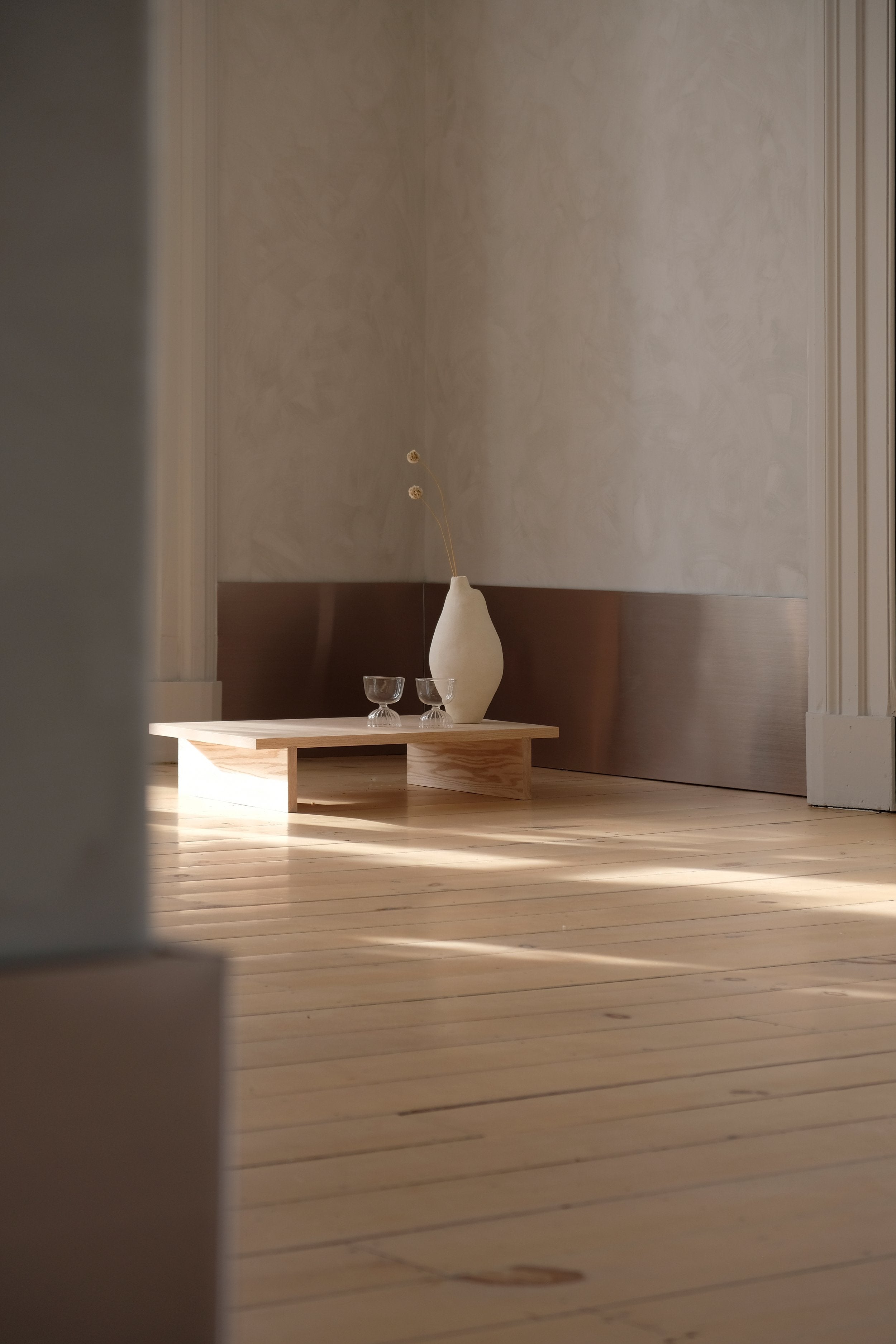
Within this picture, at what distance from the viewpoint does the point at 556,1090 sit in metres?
1.50

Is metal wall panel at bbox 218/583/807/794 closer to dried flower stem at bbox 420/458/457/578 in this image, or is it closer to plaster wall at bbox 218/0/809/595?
plaster wall at bbox 218/0/809/595

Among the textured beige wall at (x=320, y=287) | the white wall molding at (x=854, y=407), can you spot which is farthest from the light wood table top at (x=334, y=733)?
the textured beige wall at (x=320, y=287)

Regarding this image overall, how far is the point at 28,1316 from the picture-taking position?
0.71 metres

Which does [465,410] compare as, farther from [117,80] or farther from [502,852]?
[117,80]

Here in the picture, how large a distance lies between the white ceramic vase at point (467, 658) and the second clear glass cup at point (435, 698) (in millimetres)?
11

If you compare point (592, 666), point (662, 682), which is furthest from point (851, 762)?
point (592, 666)

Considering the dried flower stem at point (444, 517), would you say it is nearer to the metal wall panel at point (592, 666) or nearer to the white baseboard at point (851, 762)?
the metal wall panel at point (592, 666)

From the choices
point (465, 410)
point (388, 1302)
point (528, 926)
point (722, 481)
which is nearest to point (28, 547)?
point (388, 1302)

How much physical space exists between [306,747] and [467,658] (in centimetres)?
44

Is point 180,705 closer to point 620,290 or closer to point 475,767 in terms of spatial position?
point 475,767

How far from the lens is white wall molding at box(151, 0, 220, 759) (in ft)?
15.7

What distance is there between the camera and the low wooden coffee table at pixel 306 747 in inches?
141

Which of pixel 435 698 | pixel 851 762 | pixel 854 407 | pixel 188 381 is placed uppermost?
pixel 188 381

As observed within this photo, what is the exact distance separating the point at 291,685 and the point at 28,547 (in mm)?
4322
